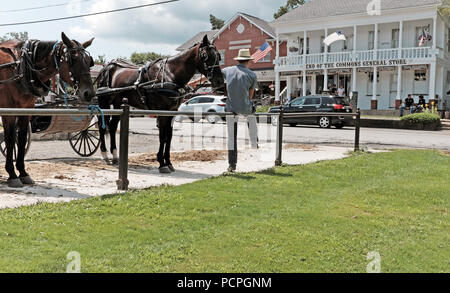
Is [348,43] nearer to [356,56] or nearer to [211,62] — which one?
[356,56]

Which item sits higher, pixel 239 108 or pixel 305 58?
pixel 305 58

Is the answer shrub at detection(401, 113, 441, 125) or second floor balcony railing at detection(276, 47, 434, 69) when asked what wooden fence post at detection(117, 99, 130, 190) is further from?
second floor balcony railing at detection(276, 47, 434, 69)

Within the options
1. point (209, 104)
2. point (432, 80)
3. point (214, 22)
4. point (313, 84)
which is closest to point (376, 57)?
point (432, 80)

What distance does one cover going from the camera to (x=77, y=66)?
6395 millimetres

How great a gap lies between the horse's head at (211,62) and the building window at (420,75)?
3155 cm

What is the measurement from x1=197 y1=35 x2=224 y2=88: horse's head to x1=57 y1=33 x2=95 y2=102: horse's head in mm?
2308

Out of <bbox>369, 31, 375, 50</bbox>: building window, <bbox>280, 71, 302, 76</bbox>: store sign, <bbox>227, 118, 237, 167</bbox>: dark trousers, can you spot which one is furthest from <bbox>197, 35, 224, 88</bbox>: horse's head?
<bbox>280, 71, 302, 76</bbox>: store sign

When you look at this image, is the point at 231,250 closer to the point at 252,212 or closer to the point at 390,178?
the point at 252,212

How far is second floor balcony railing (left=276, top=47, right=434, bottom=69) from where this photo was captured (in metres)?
34.3

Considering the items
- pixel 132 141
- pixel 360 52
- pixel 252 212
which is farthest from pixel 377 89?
pixel 252 212

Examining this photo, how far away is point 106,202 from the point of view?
5613 millimetres

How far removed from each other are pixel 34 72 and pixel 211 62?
294 cm

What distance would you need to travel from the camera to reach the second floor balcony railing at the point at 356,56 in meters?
34.3
